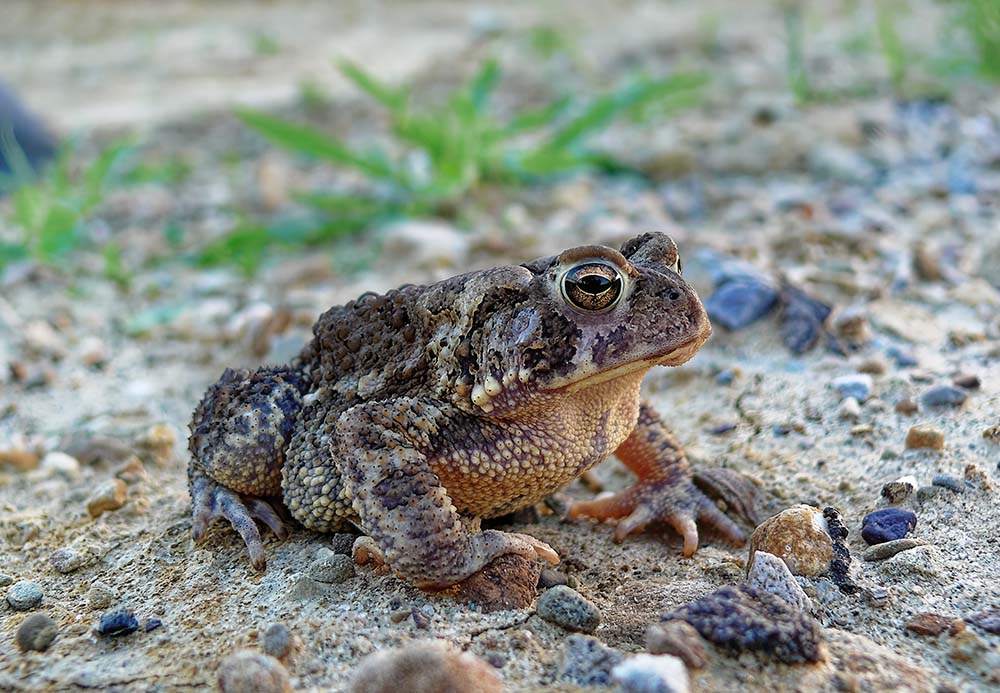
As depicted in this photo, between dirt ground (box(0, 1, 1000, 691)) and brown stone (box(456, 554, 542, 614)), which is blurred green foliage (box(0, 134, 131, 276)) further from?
brown stone (box(456, 554, 542, 614))

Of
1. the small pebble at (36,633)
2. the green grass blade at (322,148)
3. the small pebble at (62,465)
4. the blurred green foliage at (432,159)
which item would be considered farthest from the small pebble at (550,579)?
the green grass blade at (322,148)

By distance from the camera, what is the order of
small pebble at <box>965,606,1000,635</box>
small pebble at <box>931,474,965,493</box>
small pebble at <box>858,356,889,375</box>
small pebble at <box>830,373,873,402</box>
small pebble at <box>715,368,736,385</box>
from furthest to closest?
small pebble at <box>715,368,736,385</box> → small pebble at <box>858,356,889,375</box> → small pebble at <box>830,373,873,402</box> → small pebble at <box>931,474,965,493</box> → small pebble at <box>965,606,1000,635</box>

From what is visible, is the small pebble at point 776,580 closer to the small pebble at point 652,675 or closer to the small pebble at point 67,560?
the small pebble at point 652,675

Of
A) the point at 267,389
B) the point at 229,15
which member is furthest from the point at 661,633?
the point at 229,15

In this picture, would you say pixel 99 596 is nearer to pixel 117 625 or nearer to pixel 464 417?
pixel 117 625

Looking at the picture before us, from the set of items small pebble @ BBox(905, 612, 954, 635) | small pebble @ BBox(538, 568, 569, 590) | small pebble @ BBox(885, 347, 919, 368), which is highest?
small pebble @ BBox(885, 347, 919, 368)

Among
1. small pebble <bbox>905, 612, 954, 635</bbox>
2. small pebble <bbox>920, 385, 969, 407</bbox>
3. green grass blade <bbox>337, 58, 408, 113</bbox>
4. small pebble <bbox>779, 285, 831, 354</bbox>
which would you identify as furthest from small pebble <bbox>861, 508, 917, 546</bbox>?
green grass blade <bbox>337, 58, 408, 113</bbox>
